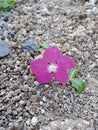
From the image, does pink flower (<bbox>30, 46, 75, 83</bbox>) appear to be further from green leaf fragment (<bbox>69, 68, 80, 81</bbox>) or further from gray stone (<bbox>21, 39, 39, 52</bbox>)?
gray stone (<bbox>21, 39, 39, 52</bbox>)

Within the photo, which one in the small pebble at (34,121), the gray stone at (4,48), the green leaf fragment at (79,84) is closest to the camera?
the small pebble at (34,121)

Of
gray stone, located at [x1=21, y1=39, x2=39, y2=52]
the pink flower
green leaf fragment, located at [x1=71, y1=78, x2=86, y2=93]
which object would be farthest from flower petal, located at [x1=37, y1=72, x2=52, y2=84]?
gray stone, located at [x1=21, y1=39, x2=39, y2=52]

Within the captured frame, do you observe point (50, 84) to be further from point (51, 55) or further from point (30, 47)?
point (30, 47)

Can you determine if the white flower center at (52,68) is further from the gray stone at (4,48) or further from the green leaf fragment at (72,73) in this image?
the gray stone at (4,48)

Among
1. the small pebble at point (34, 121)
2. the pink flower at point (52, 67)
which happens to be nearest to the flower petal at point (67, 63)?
the pink flower at point (52, 67)

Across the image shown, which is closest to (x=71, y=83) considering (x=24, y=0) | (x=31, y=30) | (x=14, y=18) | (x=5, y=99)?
(x=5, y=99)

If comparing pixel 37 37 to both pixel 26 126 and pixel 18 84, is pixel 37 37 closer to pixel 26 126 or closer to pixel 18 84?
pixel 18 84
